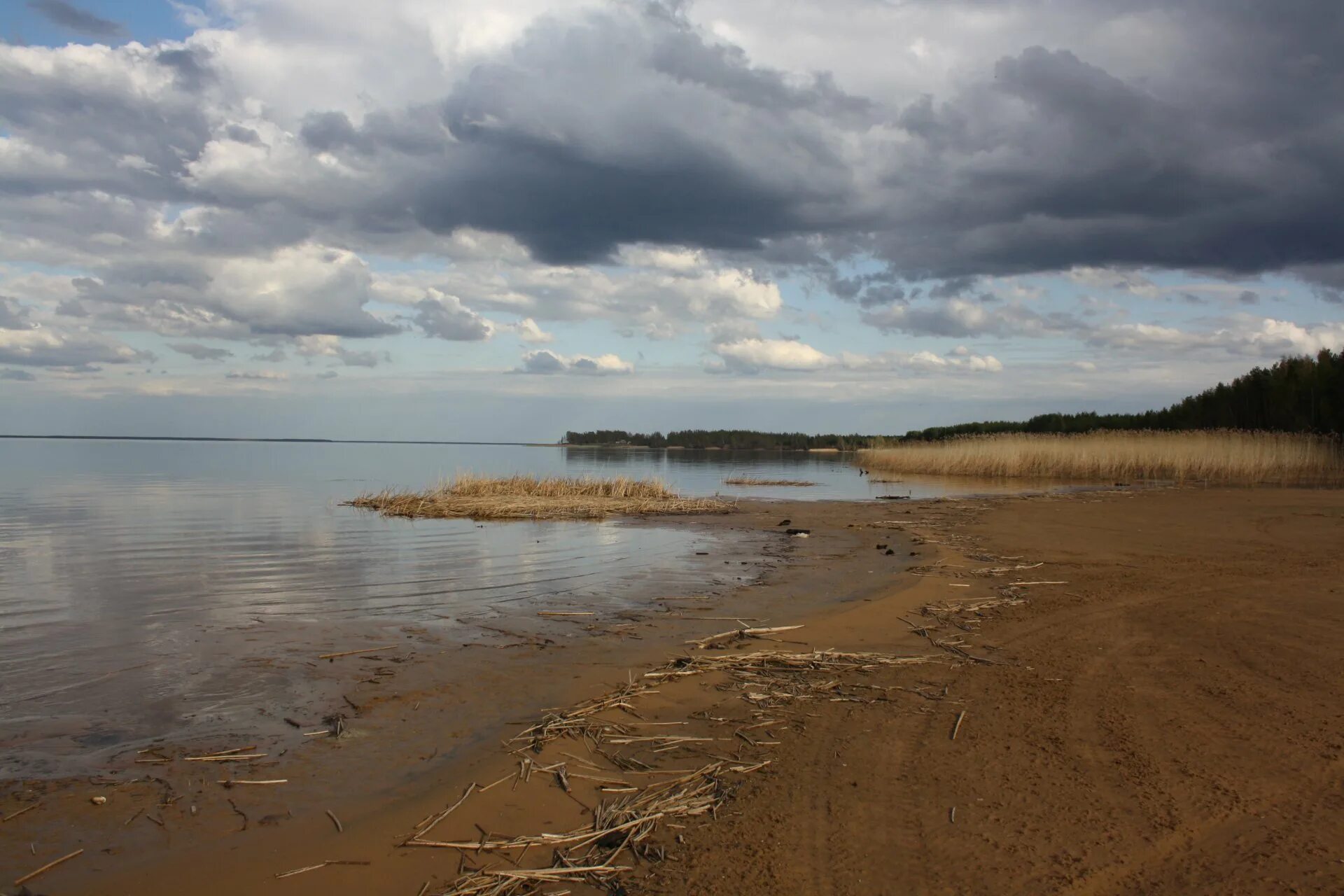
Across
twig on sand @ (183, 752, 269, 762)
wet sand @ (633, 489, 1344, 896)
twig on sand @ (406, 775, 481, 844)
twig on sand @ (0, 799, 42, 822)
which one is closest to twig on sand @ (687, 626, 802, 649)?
wet sand @ (633, 489, 1344, 896)

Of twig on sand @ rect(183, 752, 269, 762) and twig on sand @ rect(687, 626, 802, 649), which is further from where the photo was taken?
twig on sand @ rect(687, 626, 802, 649)

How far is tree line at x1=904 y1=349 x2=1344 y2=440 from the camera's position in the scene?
36.9 metres

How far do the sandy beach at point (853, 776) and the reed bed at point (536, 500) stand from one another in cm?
1437

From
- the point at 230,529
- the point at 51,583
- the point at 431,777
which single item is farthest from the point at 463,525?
the point at 431,777

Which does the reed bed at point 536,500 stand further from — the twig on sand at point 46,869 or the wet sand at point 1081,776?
the twig on sand at point 46,869

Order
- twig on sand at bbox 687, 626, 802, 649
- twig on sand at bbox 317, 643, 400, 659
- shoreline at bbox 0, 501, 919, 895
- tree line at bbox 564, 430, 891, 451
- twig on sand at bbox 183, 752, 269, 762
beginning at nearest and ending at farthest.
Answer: shoreline at bbox 0, 501, 919, 895
twig on sand at bbox 183, 752, 269, 762
twig on sand at bbox 317, 643, 400, 659
twig on sand at bbox 687, 626, 802, 649
tree line at bbox 564, 430, 891, 451

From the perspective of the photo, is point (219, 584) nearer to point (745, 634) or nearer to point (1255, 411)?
point (745, 634)

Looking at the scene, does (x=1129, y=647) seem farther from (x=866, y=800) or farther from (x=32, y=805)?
(x=32, y=805)

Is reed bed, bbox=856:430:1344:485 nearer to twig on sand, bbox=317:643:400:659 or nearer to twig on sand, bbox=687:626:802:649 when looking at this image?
twig on sand, bbox=687:626:802:649

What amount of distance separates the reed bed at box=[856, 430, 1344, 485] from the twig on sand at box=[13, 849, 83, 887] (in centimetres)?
3527

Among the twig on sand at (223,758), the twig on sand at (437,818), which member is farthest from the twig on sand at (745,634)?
the twig on sand at (223,758)

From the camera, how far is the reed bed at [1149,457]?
30625mm

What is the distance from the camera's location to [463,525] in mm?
19641

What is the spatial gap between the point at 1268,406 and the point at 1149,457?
56.7ft
